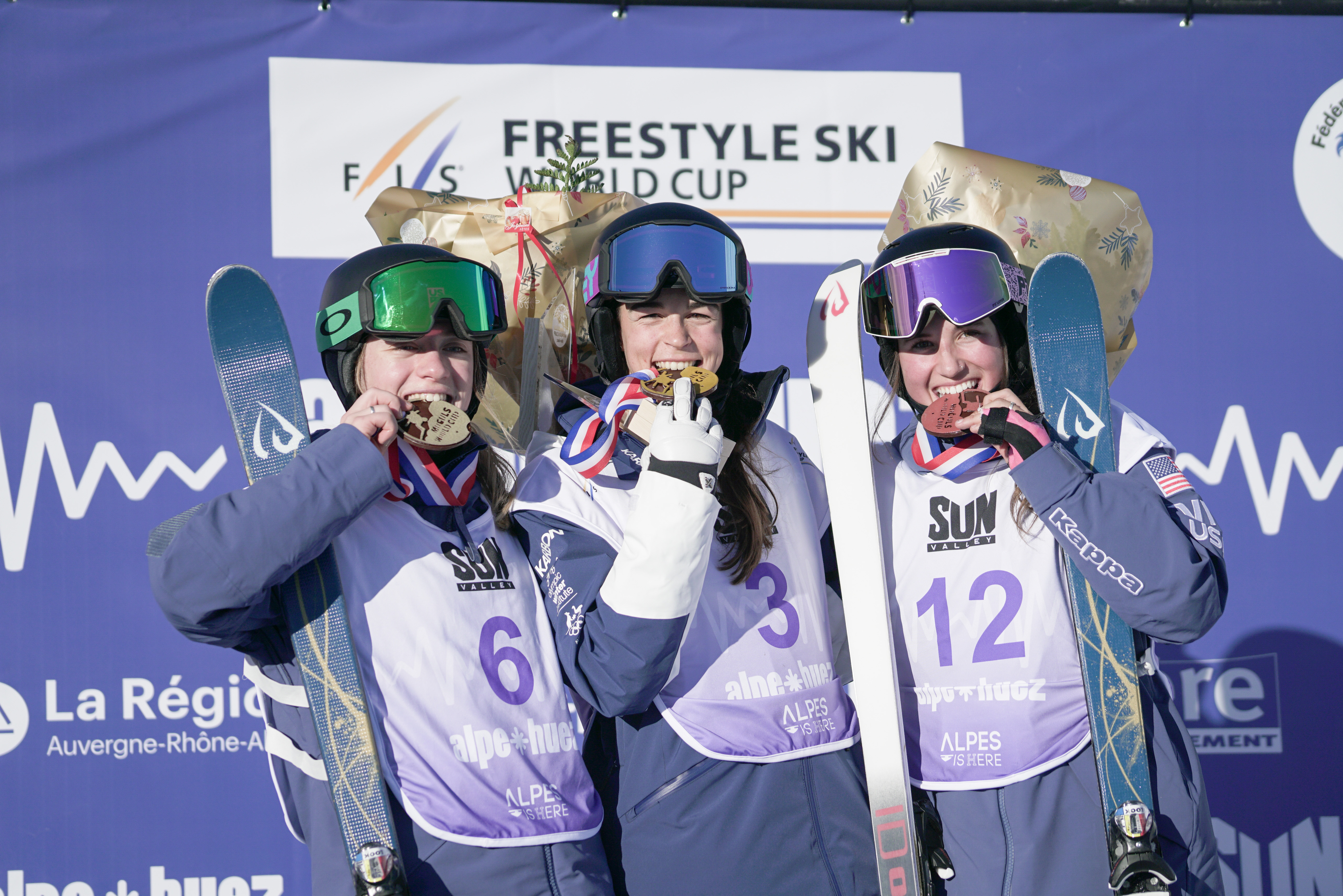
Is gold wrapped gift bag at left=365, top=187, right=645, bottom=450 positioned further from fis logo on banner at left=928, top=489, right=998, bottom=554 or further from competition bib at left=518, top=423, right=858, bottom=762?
fis logo on banner at left=928, top=489, right=998, bottom=554

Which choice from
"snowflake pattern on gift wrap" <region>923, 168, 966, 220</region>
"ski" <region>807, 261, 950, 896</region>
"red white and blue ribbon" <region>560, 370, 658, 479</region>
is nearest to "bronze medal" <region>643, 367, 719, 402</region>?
"red white and blue ribbon" <region>560, 370, 658, 479</region>

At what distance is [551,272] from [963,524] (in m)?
1.08

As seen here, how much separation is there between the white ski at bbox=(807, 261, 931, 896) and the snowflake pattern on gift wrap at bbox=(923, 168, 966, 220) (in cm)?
47

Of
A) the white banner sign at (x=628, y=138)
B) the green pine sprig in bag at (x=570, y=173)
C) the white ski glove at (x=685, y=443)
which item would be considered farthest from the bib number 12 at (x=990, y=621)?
the white banner sign at (x=628, y=138)

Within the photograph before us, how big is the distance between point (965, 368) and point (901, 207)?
0.70 meters

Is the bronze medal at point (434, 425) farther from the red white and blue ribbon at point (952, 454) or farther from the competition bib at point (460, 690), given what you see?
the red white and blue ribbon at point (952, 454)

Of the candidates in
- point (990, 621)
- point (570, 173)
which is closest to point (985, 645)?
point (990, 621)

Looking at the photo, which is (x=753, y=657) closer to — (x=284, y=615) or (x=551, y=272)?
(x=284, y=615)

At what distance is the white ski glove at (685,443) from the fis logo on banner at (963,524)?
50 centimetres

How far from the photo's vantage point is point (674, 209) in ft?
7.00

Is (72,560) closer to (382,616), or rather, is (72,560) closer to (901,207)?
(382,616)

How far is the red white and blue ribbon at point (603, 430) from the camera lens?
196 centimetres

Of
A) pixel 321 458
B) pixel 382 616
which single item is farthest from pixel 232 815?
pixel 321 458

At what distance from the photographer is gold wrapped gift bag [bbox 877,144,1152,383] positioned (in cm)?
254
